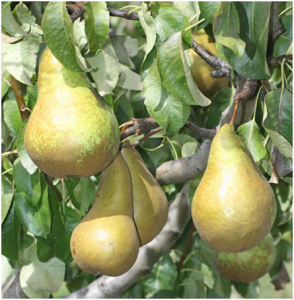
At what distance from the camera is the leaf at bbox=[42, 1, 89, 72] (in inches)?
23.4

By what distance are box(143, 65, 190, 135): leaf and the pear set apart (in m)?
0.08

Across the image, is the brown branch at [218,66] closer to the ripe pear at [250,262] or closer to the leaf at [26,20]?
the leaf at [26,20]

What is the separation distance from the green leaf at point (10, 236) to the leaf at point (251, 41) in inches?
25.0

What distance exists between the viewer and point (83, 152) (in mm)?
628

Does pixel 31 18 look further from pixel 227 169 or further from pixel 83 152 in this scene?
pixel 227 169

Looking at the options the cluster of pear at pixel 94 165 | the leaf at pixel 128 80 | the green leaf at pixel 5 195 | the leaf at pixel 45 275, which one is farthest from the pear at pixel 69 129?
the leaf at pixel 45 275

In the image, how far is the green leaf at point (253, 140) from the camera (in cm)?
69

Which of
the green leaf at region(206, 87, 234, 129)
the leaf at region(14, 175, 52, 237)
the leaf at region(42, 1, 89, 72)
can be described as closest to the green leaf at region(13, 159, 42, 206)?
the leaf at region(14, 175, 52, 237)

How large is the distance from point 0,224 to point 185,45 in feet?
1.89

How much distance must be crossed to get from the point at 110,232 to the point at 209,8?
376 millimetres

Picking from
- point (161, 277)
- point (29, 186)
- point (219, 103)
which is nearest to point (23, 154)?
point (29, 186)

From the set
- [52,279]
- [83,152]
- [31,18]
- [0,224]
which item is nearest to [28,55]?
[31,18]

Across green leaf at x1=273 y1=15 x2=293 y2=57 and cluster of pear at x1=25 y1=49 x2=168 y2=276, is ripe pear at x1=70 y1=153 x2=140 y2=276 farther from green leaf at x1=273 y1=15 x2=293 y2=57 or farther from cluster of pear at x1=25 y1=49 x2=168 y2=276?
green leaf at x1=273 y1=15 x2=293 y2=57

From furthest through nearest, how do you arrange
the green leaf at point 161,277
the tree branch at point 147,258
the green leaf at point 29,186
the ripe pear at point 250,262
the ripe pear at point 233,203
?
the green leaf at point 161,277
the tree branch at point 147,258
the ripe pear at point 250,262
the green leaf at point 29,186
the ripe pear at point 233,203
